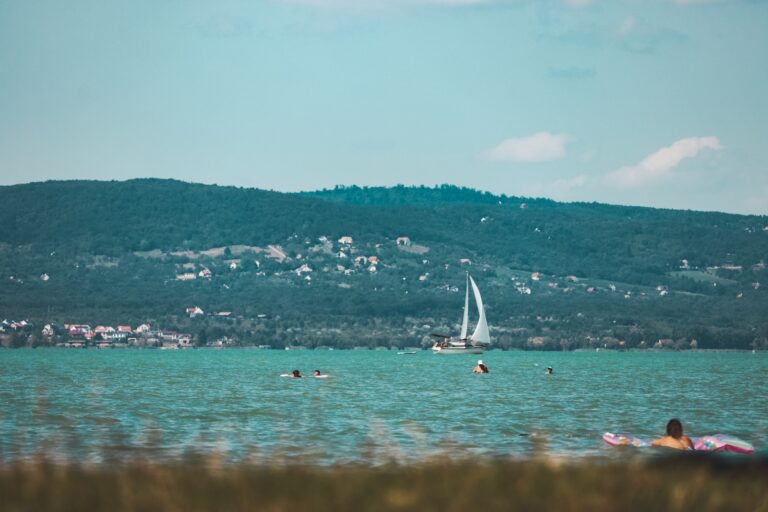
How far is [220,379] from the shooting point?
335ft

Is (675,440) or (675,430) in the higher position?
(675,430)

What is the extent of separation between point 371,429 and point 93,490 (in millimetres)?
31446

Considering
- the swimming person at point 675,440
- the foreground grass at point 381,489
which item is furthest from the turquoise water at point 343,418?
the foreground grass at point 381,489

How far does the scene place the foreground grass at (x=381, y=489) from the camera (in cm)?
1412

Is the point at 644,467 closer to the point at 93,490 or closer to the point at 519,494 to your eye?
the point at 519,494

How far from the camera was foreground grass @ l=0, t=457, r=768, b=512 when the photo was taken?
14.1 meters

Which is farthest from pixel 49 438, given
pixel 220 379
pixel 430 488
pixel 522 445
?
pixel 220 379

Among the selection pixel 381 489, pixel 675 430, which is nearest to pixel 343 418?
pixel 675 430

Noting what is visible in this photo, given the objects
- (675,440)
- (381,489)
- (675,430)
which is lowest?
(675,440)

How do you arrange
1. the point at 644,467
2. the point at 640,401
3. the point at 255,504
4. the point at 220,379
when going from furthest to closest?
the point at 220,379, the point at 640,401, the point at 644,467, the point at 255,504

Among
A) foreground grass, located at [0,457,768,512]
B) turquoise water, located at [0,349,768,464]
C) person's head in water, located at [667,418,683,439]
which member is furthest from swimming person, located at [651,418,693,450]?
foreground grass, located at [0,457,768,512]

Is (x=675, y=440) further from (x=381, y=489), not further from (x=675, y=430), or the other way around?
(x=381, y=489)

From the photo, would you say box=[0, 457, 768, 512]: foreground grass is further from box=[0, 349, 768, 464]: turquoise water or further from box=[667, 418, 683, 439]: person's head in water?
box=[667, 418, 683, 439]: person's head in water

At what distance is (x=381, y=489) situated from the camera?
14.9 m
